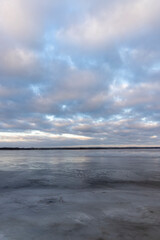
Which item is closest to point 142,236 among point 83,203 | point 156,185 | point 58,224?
point 58,224

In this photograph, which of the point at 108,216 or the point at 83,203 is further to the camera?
the point at 83,203

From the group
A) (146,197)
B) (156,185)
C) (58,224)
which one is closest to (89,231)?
(58,224)

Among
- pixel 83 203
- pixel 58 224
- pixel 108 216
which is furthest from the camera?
pixel 83 203

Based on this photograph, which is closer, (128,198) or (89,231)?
(89,231)

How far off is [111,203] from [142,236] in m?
2.95

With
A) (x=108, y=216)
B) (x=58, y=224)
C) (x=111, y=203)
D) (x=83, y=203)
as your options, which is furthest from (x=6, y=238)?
(x=111, y=203)

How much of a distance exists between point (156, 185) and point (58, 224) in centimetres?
785

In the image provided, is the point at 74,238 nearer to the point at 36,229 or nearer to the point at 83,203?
the point at 36,229

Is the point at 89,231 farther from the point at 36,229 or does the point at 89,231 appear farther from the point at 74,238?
the point at 36,229

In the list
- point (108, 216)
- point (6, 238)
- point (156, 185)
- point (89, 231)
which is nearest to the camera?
point (6, 238)

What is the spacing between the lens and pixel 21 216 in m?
6.04

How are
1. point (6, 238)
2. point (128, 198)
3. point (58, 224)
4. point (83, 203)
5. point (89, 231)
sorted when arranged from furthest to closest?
1. point (128, 198)
2. point (83, 203)
3. point (58, 224)
4. point (89, 231)
5. point (6, 238)

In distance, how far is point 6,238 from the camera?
4461 millimetres

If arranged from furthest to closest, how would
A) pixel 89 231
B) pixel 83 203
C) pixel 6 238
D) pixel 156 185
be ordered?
pixel 156 185 < pixel 83 203 < pixel 89 231 < pixel 6 238
